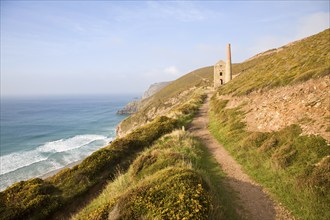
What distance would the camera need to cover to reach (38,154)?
39.9 meters

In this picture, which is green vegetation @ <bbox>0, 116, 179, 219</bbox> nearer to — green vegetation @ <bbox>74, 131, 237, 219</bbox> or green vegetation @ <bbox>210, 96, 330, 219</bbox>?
green vegetation @ <bbox>74, 131, 237, 219</bbox>

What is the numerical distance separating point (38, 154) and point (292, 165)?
4479cm

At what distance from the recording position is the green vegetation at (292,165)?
6.70m

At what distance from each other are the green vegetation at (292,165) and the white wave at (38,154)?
37.3 metres

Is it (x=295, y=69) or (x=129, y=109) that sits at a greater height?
(x=295, y=69)

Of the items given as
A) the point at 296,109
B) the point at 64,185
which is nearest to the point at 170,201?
the point at 64,185

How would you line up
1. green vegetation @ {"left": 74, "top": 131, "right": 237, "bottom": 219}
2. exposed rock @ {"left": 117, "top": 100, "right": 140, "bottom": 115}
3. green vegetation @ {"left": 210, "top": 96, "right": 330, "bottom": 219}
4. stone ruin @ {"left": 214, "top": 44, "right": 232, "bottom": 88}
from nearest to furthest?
green vegetation @ {"left": 74, "top": 131, "right": 237, "bottom": 219}
green vegetation @ {"left": 210, "top": 96, "right": 330, "bottom": 219}
stone ruin @ {"left": 214, "top": 44, "right": 232, "bottom": 88}
exposed rock @ {"left": 117, "top": 100, "right": 140, "bottom": 115}

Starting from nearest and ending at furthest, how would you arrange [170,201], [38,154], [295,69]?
[170,201] → [295,69] → [38,154]

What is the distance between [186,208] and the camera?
18.0ft

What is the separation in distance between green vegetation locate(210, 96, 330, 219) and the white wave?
1468 inches

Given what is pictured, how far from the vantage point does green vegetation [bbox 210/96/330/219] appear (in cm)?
670

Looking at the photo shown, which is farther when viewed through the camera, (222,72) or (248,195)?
(222,72)

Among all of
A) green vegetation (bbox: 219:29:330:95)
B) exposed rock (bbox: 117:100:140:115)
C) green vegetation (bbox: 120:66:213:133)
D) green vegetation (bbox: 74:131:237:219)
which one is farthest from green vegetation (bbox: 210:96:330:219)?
exposed rock (bbox: 117:100:140:115)

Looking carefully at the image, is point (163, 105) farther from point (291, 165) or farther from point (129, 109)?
point (291, 165)
